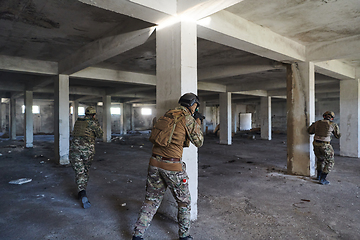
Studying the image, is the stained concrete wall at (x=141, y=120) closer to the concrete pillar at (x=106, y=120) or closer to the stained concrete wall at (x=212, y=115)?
the stained concrete wall at (x=212, y=115)

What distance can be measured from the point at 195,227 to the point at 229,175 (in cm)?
304

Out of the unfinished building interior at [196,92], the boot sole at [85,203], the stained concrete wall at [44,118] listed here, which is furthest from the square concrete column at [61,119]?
the stained concrete wall at [44,118]

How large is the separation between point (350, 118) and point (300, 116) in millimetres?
4027

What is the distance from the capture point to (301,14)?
12.7 feet

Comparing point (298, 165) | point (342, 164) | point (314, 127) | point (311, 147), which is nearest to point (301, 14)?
point (314, 127)

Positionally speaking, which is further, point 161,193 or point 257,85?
point 257,85

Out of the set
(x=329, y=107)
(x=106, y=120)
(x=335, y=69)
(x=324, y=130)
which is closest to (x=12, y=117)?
(x=106, y=120)

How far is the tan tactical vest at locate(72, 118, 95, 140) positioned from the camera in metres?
3.94

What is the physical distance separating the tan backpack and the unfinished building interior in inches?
26.3

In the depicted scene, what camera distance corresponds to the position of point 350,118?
8344 millimetres

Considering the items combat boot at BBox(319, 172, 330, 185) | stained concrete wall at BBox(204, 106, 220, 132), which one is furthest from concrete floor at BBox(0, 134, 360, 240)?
stained concrete wall at BBox(204, 106, 220, 132)

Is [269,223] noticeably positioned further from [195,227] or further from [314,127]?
[314,127]

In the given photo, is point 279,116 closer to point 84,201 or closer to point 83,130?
point 83,130

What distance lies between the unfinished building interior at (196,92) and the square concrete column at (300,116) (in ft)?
0.08
